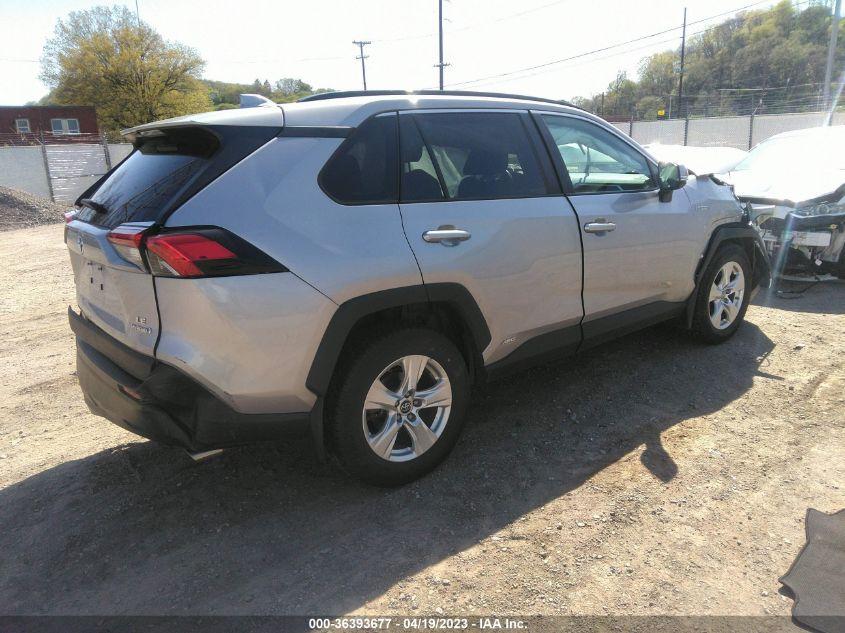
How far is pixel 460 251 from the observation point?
300cm

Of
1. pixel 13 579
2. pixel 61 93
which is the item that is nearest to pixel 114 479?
pixel 13 579

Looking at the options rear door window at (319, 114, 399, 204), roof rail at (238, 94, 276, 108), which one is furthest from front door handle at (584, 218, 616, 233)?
roof rail at (238, 94, 276, 108)

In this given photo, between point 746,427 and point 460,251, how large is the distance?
211 cm

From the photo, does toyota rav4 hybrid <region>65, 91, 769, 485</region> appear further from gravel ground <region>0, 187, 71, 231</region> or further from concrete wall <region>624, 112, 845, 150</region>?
concrete wall <region>624, 112, 845, 150</region>

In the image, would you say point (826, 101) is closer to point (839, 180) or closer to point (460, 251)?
point (839, 180)

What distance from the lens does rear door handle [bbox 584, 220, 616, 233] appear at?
359cm

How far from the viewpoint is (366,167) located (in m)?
2.83

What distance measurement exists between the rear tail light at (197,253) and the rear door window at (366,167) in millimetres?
472

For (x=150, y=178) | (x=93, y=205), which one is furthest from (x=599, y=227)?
(x=93, y=205)

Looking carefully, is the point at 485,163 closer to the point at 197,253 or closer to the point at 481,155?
the point at 481,155

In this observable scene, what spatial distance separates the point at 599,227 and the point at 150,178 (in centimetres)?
245

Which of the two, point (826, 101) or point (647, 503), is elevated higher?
point (826, 101)

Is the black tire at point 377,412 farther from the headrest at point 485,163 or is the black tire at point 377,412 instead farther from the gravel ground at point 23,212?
the gravel ground at point 23,212

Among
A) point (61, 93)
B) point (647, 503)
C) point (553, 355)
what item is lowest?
point (647, 503)
